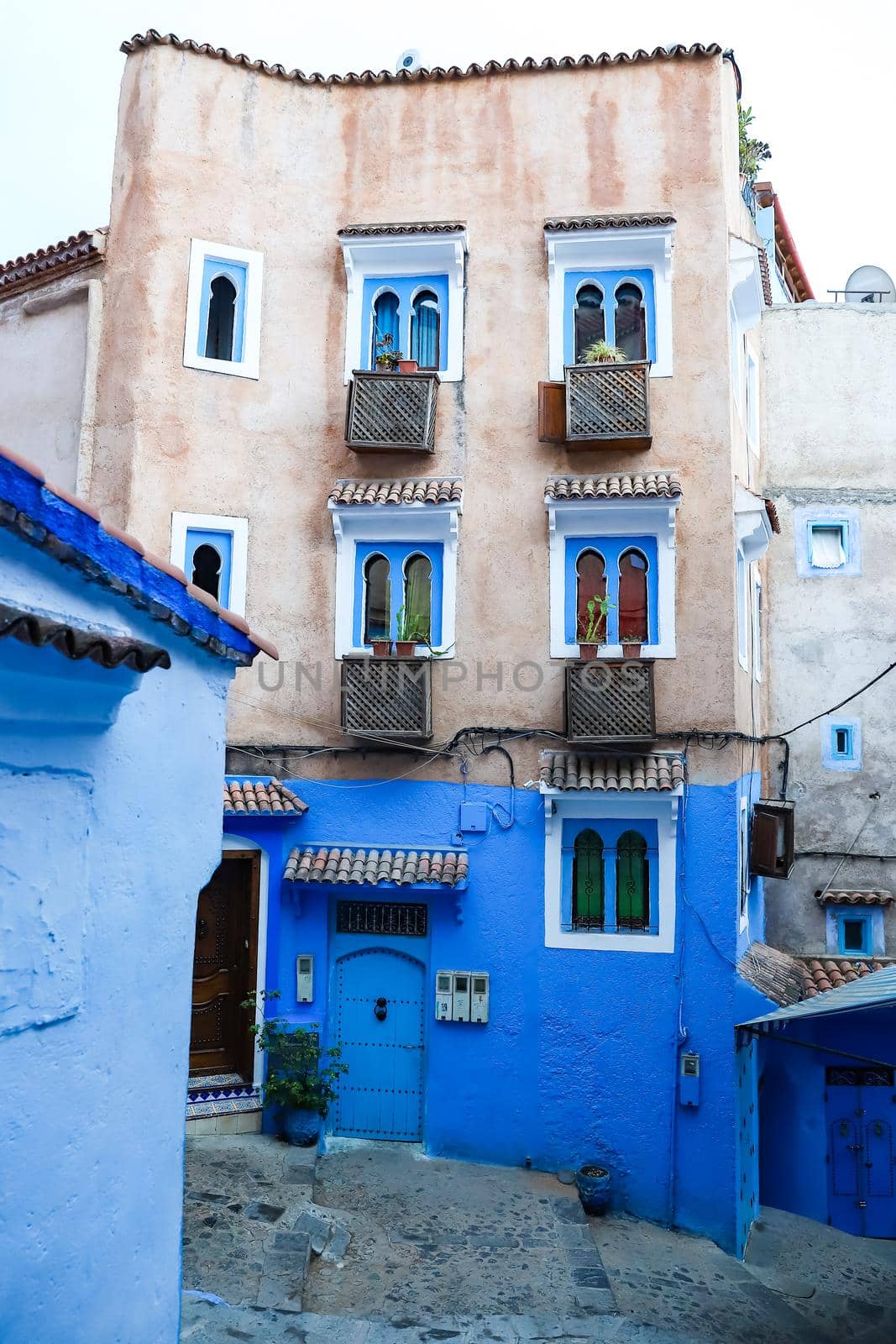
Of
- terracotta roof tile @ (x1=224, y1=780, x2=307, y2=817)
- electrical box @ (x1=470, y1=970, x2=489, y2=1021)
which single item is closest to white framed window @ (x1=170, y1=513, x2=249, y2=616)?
terracotta roof tile @ (x1=224, y1=780, x2=307, y2=817)

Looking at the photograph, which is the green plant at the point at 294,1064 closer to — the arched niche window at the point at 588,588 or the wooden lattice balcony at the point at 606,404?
the arched niche window at the point at 588,588

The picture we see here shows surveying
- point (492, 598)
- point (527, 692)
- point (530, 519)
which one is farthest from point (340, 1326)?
point (530, 519)

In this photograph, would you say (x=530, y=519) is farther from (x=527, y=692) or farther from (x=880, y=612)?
(x=880, y=612)

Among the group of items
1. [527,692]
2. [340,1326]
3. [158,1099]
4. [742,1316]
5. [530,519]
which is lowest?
[742,1316]

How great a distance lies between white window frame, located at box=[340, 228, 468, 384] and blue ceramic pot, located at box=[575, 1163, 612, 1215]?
9.51 meters

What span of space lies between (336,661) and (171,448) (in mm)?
3312

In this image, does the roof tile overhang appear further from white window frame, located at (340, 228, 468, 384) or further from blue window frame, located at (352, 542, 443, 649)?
blue window frame, located at (352, 542, 443, 649)

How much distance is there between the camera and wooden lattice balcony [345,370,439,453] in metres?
12.3

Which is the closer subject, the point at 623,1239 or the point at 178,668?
the point at 178,668

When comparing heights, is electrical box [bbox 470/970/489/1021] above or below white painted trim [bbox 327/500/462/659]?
below

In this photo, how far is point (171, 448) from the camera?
12383 mm

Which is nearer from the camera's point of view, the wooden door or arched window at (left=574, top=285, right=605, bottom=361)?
the wooden door

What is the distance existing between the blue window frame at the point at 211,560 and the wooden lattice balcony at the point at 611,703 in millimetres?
4467

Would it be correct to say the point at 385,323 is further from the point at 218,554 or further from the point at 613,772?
the point at 613,772
